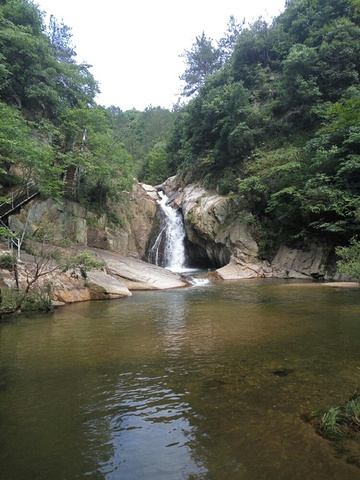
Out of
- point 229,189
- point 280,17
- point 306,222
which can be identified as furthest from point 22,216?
point 280,17

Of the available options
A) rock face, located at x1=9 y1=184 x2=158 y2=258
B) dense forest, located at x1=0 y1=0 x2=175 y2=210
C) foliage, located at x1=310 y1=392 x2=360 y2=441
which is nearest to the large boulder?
rock face, located at x1=9 y1=184 x2=158 y2=258

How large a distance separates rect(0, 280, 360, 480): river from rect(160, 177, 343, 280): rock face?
12501mm

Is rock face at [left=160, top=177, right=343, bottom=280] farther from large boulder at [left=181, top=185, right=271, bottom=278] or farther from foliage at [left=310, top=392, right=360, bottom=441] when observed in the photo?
foliage at [left=310, top=392, right=360, bottom=441]

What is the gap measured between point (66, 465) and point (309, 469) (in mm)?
2441

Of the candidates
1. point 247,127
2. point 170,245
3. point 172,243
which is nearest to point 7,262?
point 170,245

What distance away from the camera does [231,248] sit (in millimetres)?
25344

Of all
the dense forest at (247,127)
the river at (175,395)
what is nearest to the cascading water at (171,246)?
the dense forest at (247,127)

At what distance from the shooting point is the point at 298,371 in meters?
5.58

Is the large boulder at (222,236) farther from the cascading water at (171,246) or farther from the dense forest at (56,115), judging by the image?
the dense forest at (56,115)

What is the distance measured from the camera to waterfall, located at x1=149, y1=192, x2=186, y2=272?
28.4 metres

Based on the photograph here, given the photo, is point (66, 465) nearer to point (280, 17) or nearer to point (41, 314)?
point (41, 314)

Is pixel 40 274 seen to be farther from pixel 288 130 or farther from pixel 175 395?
pixel 288 130

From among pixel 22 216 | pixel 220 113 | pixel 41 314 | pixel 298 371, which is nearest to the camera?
pixel 298 371

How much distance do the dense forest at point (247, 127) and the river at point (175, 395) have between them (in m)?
10.6
